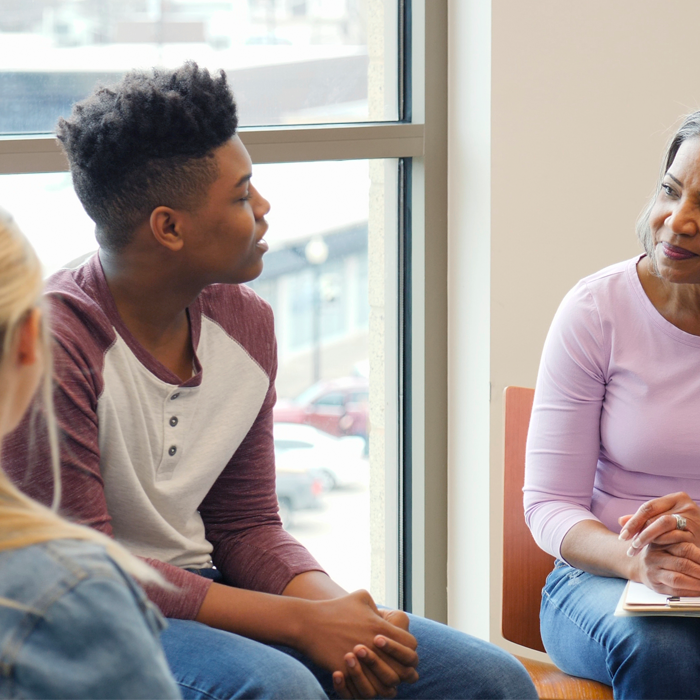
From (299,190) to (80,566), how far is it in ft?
4.46

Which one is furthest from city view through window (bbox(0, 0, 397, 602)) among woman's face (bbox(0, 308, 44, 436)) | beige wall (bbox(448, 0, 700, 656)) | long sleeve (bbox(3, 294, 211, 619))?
woman's face (bbox(0, 308, 44, 436))

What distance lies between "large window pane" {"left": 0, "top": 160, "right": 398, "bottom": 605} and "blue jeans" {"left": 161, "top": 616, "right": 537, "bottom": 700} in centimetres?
80

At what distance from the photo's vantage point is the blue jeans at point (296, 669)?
1055 millimetres

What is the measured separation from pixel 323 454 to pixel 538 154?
2.63 ft

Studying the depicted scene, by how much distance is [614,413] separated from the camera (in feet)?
4.82

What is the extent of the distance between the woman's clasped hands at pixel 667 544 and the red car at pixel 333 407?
0.87 meters

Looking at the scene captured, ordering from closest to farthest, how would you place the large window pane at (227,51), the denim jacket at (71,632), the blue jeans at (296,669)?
the denim jacket at (71,632) < the blue jeans at (296,669) < the large window pane at (227,51)

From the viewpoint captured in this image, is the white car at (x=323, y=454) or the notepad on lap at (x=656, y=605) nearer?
the notepad on lap at (x=656, y=605)

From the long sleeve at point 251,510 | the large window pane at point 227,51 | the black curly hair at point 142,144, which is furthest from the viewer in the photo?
the large window pane at point 227,51

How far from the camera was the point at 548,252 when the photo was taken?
1.89m

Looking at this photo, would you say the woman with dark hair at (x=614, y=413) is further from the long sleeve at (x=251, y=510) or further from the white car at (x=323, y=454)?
the white car at (x=323, y=454)

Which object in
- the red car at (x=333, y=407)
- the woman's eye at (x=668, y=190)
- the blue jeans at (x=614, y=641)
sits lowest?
the blue jeans at (x=614, y=641)

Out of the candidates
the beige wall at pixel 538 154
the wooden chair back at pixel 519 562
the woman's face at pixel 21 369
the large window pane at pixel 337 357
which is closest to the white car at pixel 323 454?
the large window pane at pixel 337 357

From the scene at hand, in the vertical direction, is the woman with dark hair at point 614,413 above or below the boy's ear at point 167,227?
below
